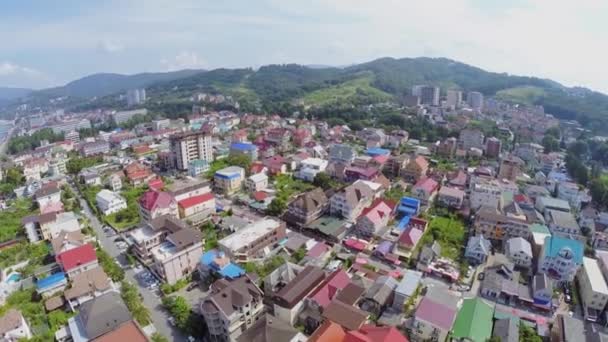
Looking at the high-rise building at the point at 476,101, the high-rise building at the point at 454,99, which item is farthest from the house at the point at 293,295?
the high-rise building at the point at 476,101

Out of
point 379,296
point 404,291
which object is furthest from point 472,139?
point 379,296

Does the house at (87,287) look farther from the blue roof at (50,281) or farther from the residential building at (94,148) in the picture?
the residential building at (94,148)

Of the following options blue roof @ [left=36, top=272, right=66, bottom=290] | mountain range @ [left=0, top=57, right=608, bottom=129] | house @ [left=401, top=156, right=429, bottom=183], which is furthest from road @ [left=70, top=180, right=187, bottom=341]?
mountain range @ [left=0, top=57, right=608, bottom=129]

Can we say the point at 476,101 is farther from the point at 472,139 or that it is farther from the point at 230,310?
the point at 230,310

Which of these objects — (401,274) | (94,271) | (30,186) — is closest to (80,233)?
(94,271)

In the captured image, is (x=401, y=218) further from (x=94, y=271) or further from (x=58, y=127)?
(x=58, y=127)

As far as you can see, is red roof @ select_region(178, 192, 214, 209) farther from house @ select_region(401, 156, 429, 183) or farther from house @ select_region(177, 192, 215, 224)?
A: house @ select_region(401, 156, 429, 183)
